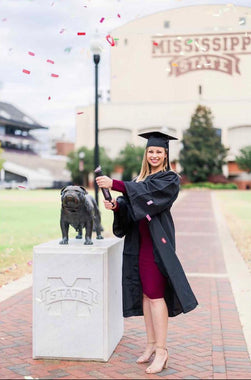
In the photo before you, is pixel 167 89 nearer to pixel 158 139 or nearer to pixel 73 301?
pixel 158 139

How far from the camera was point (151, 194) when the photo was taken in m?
3.94

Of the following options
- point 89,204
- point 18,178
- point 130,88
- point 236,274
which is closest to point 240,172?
point 130,88

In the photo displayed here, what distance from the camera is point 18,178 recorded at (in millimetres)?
74875

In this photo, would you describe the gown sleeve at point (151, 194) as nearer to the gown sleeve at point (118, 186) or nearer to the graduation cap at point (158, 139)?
the gown sleeve at point (118, 186)

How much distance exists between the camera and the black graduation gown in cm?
392

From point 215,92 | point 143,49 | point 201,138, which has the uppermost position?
point 143,49

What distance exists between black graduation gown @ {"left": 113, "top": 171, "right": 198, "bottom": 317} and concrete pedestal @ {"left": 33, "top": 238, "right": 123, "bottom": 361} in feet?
0.66

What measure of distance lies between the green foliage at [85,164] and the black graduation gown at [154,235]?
5671cm

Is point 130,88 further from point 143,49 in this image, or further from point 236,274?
point 236,274

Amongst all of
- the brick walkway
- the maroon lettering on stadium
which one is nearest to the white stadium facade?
the maroon lettering on stadium

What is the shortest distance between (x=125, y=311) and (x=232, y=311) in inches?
92.9

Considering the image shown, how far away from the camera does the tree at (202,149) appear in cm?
6162

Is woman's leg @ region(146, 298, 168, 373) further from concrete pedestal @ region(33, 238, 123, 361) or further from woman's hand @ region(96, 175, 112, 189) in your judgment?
woman's hand @ region(96, 175, 112, 189)

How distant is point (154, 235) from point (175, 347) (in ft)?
4.60
